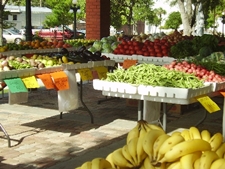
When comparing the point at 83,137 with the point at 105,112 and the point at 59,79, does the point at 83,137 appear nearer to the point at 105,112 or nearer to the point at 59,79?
the point at 59,79

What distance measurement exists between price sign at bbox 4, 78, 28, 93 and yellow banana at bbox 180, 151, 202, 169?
396cm

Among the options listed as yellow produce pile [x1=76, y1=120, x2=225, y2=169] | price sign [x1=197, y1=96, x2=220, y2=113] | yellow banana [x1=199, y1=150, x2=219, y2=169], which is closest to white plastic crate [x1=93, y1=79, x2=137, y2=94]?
price sign [x1=197, y1=96, x2=220, y2=113]

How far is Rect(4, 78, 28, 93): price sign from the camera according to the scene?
19.8ft

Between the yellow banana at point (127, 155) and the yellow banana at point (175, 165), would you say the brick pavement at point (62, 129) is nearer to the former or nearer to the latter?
the yellow banana at point (127, 155)

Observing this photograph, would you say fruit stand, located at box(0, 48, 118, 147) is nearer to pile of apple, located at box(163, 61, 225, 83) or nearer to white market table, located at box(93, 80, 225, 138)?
white market table, located at box(93, 80, 225, 138)

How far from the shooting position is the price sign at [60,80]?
682 centimetres

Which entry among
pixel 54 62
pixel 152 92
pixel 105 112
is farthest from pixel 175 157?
pixel 105 112

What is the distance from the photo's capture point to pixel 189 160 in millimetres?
2396

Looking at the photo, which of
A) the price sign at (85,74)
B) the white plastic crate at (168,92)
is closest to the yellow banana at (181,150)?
the white plastic crate at (168,92)

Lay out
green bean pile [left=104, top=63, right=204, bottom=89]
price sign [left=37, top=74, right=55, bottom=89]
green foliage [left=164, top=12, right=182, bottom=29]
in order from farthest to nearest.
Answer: green foliage [left=164, top=12, right=182, bottom=29] < price sign [left=37, top=74, right=55, bottom=89] < green bean pile [left=104, top=63, right=204, bottom=89]

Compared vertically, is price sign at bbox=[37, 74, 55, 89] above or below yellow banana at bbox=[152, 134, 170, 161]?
below

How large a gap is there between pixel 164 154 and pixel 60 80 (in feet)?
15.1

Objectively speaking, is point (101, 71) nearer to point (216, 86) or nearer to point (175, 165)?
point (216, 86)

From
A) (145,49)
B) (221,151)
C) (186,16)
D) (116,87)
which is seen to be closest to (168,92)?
(116,87)
